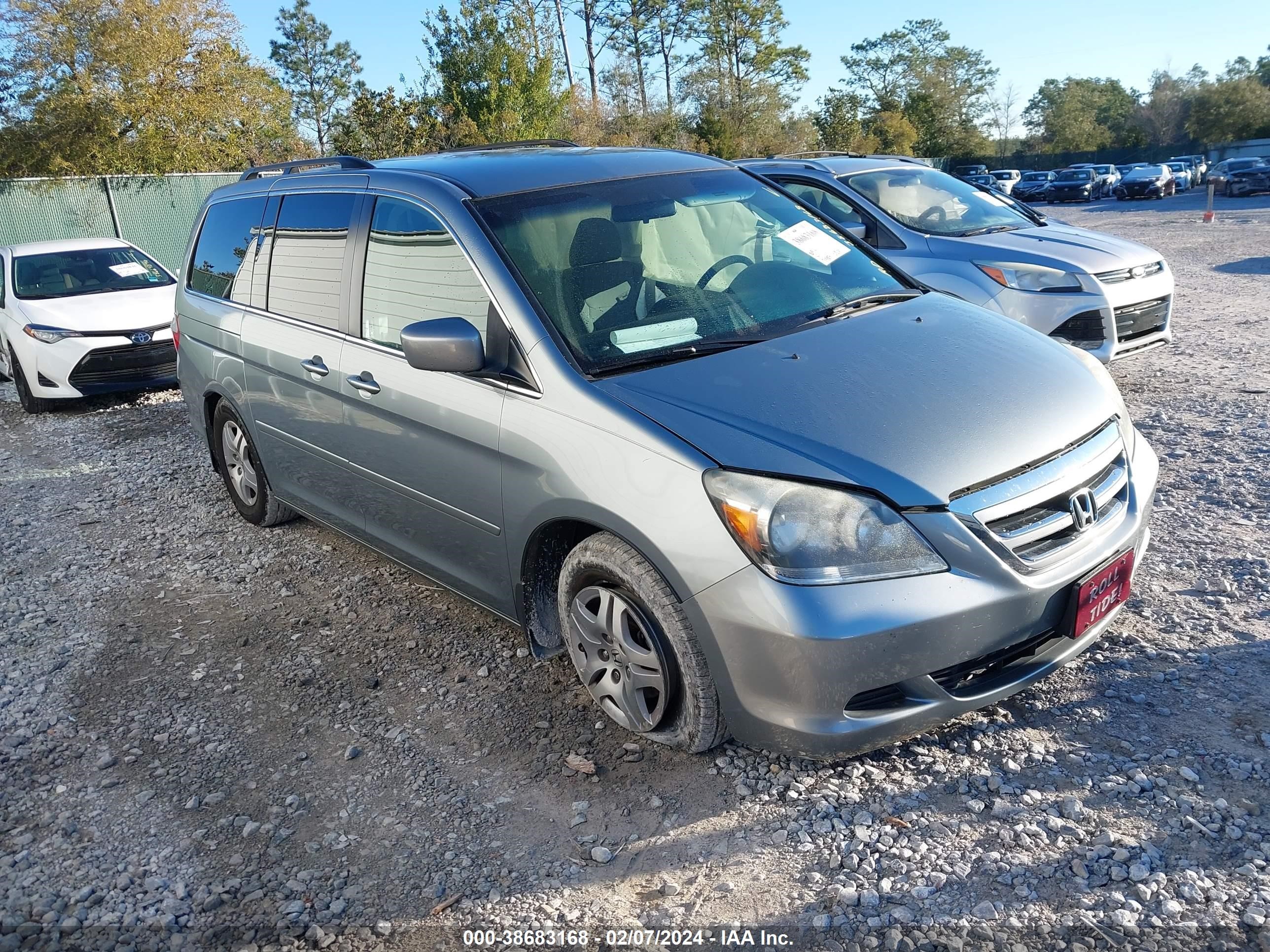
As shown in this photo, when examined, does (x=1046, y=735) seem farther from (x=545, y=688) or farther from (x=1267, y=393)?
(x=1267, y=393)

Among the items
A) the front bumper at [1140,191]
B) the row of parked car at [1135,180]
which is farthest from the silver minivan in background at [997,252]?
the front bumper at [1140,191]

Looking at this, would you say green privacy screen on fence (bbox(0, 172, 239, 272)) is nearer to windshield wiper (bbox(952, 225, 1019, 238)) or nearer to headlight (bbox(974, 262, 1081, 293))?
windshield wiper (bbox(952, 225, 1019, 238))

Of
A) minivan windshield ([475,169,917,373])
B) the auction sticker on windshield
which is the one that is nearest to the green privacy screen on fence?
minivan windshield ([475,169,917,373])

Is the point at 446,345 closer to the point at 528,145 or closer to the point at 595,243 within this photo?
the point at 595,243

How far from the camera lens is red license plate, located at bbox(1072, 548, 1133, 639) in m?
2.88

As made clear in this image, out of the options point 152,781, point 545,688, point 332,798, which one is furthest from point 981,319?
point 152,781

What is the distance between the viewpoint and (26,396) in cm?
942

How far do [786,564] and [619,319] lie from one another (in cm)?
117

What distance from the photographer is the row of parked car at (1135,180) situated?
35.2 m

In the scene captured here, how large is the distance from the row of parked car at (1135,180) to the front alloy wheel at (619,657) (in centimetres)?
3233

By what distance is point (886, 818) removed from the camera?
280 cm

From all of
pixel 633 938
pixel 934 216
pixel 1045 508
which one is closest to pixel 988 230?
pixel 934 216

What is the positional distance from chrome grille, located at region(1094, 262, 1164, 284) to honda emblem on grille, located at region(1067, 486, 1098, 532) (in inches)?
168

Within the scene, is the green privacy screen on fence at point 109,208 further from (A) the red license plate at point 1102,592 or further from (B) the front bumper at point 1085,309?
(A) the red license plate at point 1102,592
